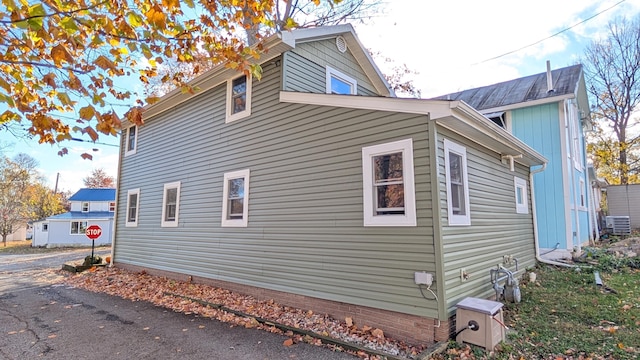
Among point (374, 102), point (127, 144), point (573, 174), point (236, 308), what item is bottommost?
point (236, 308)

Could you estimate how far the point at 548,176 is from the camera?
33.5ft

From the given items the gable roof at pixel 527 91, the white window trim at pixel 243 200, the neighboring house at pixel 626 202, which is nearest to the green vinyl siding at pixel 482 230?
the gable roof at pixel 527 91

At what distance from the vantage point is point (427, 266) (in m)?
4.62

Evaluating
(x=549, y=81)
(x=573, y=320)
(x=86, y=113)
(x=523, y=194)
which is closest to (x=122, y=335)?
(x=86, y=113)

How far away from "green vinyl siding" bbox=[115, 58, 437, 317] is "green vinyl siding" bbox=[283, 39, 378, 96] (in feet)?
1.08

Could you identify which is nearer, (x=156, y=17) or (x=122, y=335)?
(x=156, y=17)

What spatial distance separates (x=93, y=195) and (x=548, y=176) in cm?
3298

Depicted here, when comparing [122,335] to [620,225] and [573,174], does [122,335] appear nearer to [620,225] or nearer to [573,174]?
[573,174]

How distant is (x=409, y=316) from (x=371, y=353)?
773mm

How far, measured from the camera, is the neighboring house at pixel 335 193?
15.8 ft

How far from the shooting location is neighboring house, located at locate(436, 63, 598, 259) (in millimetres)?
9828

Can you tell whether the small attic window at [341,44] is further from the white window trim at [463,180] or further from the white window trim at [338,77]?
the white window trim at [463,180]

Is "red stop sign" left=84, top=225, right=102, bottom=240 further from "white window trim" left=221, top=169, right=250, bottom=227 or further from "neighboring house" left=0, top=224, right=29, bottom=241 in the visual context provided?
"neighboring house" left=0, top=224, right=29, bottom=241

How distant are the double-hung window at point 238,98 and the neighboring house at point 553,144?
8365 millimetres
